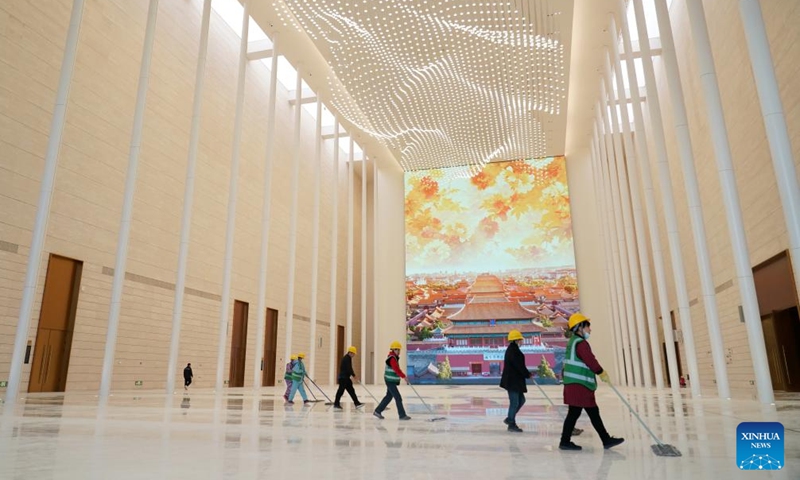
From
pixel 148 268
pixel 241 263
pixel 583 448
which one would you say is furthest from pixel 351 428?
pixel 241 263

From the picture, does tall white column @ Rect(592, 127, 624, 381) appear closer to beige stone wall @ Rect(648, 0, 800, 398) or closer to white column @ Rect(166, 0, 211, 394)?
beige stone wall @ Rect(648, 0, 800, 398)

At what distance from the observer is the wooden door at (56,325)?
15031 mm

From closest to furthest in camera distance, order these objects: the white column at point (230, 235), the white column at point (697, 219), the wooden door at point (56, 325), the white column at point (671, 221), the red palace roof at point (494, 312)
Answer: the white column at point (697, 219)
the white column at point (671, 221)
the wooden door at point (56, 325)
the white column at point (230, 235)
the red palace roof at point (494, 312)

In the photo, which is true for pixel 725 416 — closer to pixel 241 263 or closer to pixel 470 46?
pixel 470 46

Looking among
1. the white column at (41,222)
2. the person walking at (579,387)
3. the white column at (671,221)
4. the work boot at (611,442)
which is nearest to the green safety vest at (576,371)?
the person walking at (579,387)

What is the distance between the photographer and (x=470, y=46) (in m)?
20.3

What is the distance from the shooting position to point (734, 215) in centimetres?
1088

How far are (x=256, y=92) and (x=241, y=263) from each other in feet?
29.9

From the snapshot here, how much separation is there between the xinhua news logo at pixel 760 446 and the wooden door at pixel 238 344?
22.6 m

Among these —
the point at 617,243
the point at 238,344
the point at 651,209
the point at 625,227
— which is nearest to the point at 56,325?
the point at 238,344

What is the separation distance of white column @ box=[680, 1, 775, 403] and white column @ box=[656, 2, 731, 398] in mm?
1479

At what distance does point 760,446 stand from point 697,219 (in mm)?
10751

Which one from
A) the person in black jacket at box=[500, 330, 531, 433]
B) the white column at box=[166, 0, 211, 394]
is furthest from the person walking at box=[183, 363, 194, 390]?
the person in black jacket at box=[500, 330, 531, 433]

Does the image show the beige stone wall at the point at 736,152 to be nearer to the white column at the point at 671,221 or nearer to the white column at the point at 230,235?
the white column at the point at 671,221
